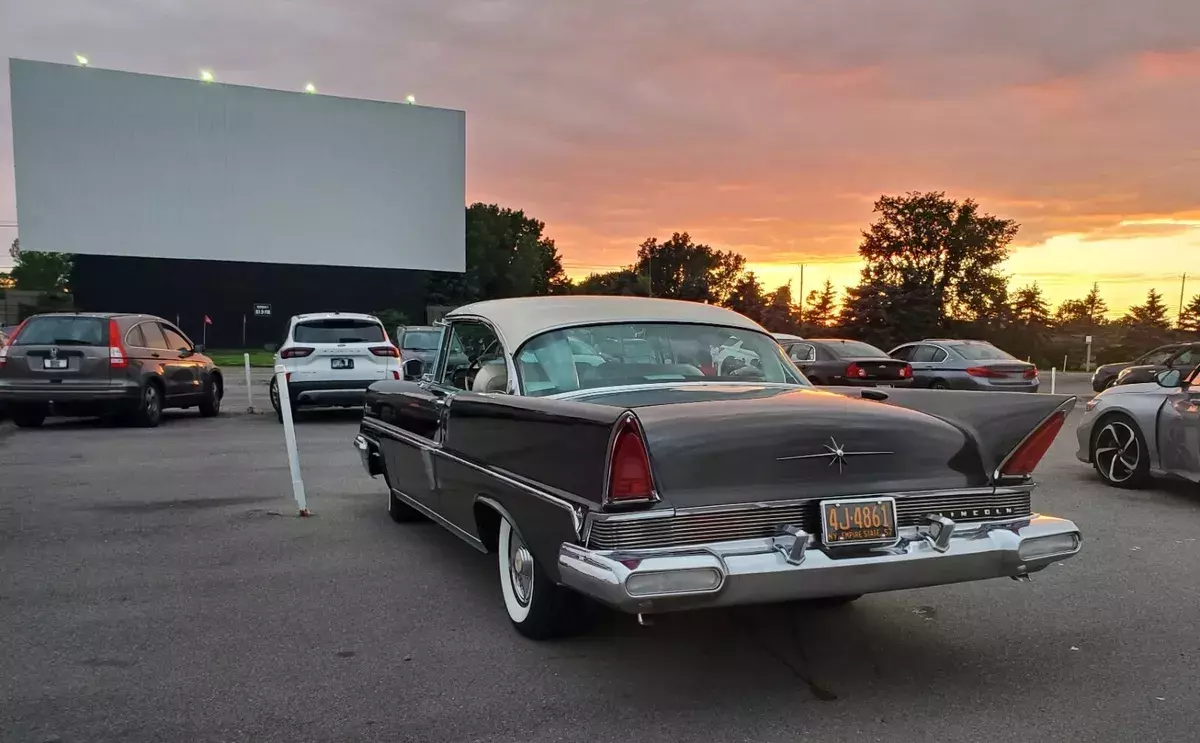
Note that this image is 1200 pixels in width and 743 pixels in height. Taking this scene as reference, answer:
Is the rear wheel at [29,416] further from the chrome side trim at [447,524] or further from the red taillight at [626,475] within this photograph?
the red taillight at [626,475]

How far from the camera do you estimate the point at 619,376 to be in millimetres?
4469

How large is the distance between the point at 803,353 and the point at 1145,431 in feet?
30.2

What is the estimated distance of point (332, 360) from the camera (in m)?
12.8

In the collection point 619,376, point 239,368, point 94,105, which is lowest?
point 239,368

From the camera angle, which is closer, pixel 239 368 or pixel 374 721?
pixel 374 721

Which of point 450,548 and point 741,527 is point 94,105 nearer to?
point 450,548

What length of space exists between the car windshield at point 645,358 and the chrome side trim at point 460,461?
1.55 feet

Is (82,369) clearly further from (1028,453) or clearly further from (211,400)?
(1028,453)

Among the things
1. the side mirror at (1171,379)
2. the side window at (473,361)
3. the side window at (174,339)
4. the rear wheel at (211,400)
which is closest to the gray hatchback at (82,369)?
the side window at (174,339)

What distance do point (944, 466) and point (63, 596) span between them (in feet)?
14.5

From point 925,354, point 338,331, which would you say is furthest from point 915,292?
point 338,331

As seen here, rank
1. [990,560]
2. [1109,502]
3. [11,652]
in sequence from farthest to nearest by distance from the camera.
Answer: [1109,502], [11,652], [990,560]

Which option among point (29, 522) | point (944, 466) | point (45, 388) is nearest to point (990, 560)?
point (944, 466)

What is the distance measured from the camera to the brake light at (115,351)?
11914 mm
